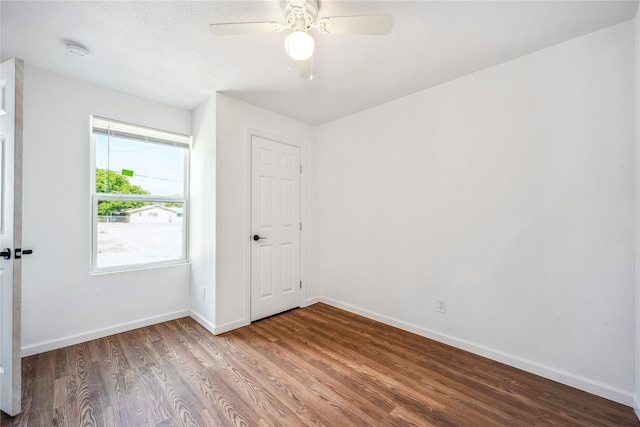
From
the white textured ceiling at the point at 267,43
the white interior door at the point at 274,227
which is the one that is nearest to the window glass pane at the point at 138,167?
the white textured ceiling at the point at 267,43

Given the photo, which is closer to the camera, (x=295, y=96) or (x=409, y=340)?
(x=409, y=340)

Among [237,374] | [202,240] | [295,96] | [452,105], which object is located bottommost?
[237,374]

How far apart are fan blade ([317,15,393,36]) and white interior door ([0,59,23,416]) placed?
189 centimetres

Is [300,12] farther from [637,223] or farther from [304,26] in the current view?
[637,223]

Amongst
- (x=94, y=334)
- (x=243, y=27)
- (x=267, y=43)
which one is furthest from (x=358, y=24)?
(x=94, y=334)

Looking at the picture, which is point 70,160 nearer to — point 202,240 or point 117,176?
point 117,176

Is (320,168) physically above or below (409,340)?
above

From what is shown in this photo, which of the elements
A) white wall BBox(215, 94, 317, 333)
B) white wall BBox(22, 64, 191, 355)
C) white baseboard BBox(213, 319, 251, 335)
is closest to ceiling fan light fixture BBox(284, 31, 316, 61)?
white wall BBox(215, 94, 317, 333)

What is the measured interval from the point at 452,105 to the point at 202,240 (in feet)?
9.40

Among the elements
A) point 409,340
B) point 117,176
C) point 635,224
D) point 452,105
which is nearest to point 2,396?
point 117,176

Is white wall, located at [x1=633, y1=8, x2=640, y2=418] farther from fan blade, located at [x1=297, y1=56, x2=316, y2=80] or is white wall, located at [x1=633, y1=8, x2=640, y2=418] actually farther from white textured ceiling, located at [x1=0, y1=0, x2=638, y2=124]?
fan blade, located at [x1=297, y1=56, x2=316, y2=80]

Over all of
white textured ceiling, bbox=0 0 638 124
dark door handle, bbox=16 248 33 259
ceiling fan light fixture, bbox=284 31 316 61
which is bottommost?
dark door handle, bbox=16 248 33 259

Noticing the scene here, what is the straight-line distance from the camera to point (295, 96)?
2.82m

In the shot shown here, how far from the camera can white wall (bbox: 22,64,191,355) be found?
225cm
